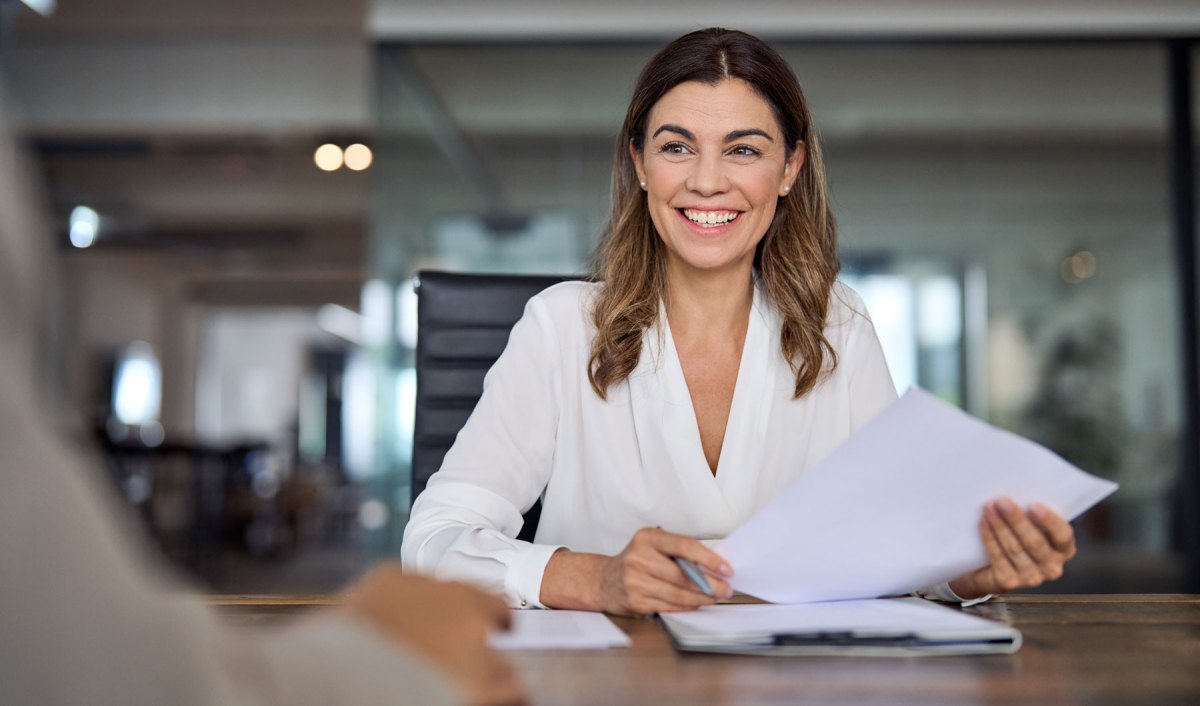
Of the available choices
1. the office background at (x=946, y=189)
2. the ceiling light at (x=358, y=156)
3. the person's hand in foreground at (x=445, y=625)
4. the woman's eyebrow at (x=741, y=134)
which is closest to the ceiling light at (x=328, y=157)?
the ceiling light at (x=358, y=156)

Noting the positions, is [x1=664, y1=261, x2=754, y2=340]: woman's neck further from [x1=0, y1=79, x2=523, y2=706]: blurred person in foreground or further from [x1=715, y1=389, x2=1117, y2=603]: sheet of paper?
[x1=0, y1=79, x2=523, y2=706]: blurred person in foreground

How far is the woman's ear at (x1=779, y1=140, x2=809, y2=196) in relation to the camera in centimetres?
162

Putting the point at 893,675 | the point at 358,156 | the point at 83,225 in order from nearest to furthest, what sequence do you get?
the point at 893,675 → the point at 358,156 → the point at 83,225

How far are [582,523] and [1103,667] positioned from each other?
833 mm

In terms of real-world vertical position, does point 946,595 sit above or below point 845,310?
below

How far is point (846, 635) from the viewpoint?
0.81 m

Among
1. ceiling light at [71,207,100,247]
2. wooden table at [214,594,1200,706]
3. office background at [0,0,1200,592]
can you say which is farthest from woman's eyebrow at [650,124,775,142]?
ceiling light at [71,207,100,247]

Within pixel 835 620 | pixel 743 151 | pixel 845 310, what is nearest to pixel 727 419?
pixel 845 310

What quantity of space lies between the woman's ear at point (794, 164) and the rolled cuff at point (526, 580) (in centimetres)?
79

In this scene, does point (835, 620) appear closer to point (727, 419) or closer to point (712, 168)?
point (727, 419)

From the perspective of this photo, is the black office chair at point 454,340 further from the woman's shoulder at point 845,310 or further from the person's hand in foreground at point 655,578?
the person's hand in foreground at point 655,578

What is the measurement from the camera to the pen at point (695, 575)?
933mm

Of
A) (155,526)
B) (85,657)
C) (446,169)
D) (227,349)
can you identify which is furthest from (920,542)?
(227,349)

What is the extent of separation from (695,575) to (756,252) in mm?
857
